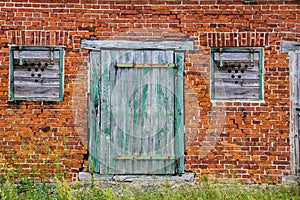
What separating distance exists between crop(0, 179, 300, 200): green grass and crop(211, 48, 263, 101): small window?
1510mm

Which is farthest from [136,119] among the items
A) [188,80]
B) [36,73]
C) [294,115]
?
[294,115]

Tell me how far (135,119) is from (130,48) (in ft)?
3.85

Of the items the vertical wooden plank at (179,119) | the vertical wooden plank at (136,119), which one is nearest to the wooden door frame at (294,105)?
the vertical wooden plank at (179,119)

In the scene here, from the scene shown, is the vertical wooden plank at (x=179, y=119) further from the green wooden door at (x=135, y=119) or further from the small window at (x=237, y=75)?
the small window at (x=237, y=75)

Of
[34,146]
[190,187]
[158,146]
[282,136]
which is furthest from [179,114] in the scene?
[34,146]

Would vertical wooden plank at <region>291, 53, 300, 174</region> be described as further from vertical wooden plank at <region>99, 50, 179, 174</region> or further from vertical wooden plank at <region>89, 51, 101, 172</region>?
vertical wooden plank at <region>89, 51, 101, 172</region>

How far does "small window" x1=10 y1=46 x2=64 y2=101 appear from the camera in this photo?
758cm

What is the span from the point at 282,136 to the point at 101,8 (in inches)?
144

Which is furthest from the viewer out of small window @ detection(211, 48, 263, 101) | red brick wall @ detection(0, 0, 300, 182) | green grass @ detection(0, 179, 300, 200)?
small window @ detection(211, 48, 263, 101)

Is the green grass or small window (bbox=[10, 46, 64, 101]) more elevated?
small window (bbox=[10, 46, 64, 101])

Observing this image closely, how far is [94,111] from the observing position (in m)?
7.61

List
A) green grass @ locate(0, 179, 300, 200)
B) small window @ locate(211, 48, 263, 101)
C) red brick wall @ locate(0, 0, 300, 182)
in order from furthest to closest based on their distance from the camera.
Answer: small window @ locate(211, 48, 263, 101) → red brick wall @ locate(0, 0, 300, 182) → green grass @ locate(0, 179, 300, 200)

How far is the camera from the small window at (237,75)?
7688 millimetres

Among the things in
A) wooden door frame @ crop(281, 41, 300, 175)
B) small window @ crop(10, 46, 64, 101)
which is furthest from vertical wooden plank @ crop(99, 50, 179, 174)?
wooden door frame @ crop(281, 41, 300, 175)
